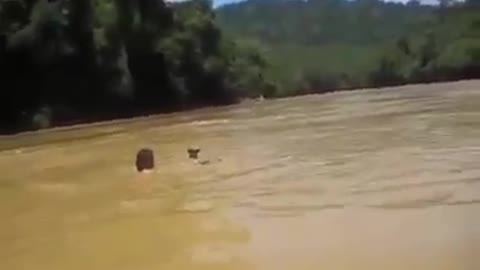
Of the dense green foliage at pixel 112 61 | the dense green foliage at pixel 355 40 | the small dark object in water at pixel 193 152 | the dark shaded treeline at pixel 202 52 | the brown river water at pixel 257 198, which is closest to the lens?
the brown river water at pixel 257 198

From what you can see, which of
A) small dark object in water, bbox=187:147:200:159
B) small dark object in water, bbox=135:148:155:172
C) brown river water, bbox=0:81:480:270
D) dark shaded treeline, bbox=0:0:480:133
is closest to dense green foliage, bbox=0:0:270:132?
dark shaded treeline, bbox=0:0:480:133

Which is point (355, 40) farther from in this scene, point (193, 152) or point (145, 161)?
point (145, 161)

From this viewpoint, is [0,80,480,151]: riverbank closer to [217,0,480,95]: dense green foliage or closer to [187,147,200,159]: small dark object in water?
[217,0,480,95]: dense green foliage

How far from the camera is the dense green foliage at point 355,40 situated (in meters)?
13.5

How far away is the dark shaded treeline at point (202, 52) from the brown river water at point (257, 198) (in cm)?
136

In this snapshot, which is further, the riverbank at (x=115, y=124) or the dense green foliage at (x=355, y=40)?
the dense green foliage at (x=355, y=40)

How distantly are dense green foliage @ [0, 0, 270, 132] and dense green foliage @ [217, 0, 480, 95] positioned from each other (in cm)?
47

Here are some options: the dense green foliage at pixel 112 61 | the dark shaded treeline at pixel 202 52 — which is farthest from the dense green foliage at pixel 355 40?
the dense green foliage at pixel 112 61

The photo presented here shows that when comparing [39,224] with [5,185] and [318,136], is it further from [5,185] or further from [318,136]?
[318,136]

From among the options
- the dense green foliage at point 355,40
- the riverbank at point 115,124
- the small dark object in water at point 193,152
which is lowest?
the riverbank at point 115,124

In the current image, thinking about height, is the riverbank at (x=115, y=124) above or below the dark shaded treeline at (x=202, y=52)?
below

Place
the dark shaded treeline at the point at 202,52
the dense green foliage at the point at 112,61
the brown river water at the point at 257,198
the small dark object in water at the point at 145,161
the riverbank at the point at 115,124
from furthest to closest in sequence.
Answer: the dark shaded treeline at the point at 202,52, the dense green foliage at the point at 112,61, the riverbank at the point at 115,124, the small dark object in water at the point at 145,161, the brown river water at the point at 257,198

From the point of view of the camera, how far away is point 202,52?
47.6 ft

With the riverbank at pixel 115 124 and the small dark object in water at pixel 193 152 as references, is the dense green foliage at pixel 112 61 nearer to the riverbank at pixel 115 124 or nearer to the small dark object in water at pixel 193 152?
the riverbank at pixel 115 124
